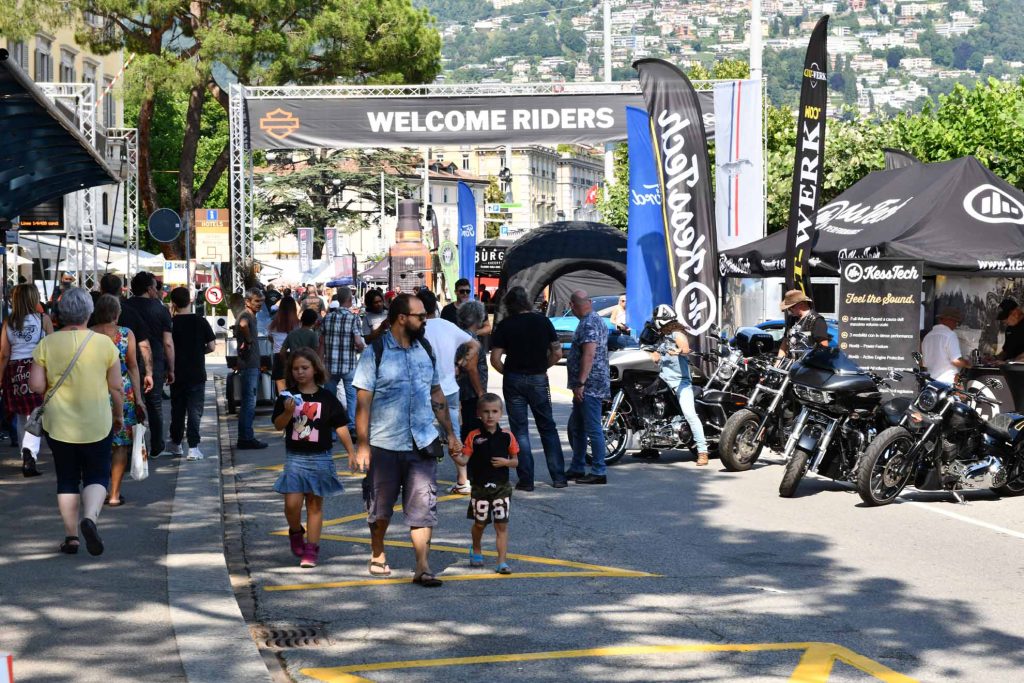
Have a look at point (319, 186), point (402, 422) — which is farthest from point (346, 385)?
point (319, 186)

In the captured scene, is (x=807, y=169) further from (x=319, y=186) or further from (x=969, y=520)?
(x=319, y=186)

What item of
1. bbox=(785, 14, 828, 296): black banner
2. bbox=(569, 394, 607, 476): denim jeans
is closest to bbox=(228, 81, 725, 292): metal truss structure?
bbox=(785, 14, 828, 296): black banner

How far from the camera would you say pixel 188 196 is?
4303 cm

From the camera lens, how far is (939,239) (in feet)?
54.4

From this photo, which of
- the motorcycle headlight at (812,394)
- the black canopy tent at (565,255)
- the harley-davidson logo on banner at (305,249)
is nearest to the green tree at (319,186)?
the harley-davidson logo on banner at (305,249)

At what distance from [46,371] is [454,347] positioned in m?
3.95

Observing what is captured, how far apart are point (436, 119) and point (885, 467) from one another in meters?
15.4

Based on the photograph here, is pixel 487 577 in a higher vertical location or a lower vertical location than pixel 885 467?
lower

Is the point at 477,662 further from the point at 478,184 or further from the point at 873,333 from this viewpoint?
the point at 478,184

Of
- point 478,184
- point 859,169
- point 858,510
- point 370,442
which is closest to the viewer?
point 370,442

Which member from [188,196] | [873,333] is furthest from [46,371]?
[188,196]

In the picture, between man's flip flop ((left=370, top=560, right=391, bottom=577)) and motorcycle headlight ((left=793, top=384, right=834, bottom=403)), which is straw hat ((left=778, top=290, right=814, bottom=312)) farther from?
man's flip flop ((left=370, top=560, right=391, bottom=577))

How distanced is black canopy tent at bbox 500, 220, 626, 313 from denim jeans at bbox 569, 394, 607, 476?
2079cm

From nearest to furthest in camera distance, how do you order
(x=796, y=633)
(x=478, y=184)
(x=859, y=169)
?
(x=796, y=633) → (x=859, y=169) → (x=478, y=184)
